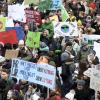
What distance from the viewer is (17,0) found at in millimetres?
29203

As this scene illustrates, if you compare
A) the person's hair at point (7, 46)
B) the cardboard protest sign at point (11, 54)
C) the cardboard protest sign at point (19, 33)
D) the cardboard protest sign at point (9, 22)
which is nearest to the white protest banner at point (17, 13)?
the cardboard protest sign at point (9, 22)

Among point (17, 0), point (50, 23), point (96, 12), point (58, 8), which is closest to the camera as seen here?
point (50, 23)

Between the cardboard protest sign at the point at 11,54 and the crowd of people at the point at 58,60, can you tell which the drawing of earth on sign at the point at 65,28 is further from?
the cardboard protest sign at the point at 11,54

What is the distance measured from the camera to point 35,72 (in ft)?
49.2

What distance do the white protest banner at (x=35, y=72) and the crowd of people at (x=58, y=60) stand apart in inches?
10.9

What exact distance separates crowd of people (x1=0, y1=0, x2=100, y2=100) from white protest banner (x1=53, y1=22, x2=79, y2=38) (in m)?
0.15

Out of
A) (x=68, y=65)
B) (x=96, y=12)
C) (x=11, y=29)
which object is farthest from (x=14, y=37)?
(x=96, y=12)

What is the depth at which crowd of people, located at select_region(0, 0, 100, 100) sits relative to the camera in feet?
49.3

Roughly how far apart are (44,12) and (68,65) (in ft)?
26.0

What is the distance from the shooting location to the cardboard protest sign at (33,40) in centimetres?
1970

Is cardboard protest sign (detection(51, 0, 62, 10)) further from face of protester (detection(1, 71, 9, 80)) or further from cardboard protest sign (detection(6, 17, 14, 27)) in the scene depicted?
face of protester (detection(1, 71, 9, 80))

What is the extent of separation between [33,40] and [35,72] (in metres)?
4.84

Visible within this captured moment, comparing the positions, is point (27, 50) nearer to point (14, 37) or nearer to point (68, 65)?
point (14, 37)

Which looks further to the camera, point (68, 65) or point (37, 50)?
point (37, 50)
